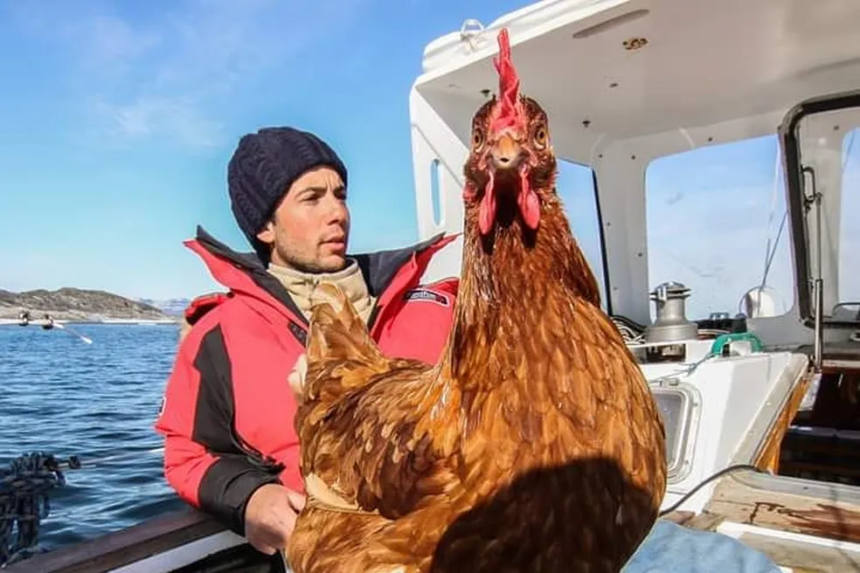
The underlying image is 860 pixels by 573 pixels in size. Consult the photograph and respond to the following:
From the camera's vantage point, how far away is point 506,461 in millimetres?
1465

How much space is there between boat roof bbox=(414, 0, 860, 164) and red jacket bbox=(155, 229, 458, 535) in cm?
190

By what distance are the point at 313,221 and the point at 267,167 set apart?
26 cm

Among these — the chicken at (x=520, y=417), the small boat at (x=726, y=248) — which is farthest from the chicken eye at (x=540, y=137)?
the small boat at (x=726, y=248)

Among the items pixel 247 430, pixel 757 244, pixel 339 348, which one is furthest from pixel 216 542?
pixel 757 244

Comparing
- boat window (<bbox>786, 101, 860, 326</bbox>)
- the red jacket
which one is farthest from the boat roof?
the red jacket

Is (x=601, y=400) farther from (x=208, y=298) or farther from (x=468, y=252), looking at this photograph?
(x=208, y=298)

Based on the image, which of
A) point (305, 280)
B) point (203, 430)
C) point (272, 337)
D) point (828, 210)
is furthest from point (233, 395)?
point (828, 210)

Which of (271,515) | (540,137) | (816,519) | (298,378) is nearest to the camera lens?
(540,137)

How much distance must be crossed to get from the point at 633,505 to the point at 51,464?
6.57 ft

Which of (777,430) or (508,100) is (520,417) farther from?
(777,430)

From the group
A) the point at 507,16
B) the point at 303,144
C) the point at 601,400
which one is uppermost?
the point at 507,16

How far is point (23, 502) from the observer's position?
231cm

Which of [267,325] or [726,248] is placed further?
[726,248]

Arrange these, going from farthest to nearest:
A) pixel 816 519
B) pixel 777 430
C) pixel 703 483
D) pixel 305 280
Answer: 1. pixel 777 430
2. pixel 703 483
3. pixel 816 519
4. pixel 305 280
